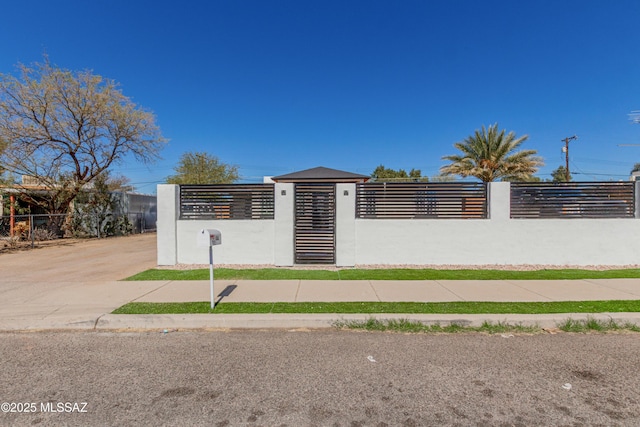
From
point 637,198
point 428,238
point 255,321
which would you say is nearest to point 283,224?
A: point 428,238

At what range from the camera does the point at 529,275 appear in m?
7.94

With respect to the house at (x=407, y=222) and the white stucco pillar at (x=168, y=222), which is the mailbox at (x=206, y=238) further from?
the white stucco pillar at (x=168, y=222)

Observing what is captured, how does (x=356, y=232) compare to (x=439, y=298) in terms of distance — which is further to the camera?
(x=356, y=232)

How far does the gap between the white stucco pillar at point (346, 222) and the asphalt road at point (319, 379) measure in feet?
15.1

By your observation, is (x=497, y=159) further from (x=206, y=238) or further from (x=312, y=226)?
(x=206, y=238)

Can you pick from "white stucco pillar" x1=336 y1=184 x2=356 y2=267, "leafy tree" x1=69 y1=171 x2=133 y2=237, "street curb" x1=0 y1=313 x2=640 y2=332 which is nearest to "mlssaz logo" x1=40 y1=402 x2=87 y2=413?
"street curb" x1=0 y1=313 x2=640 y2=332

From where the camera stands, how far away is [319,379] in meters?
3.33

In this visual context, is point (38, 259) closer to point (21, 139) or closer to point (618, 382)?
point (21, 139)

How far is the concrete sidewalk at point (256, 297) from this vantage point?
486 cm

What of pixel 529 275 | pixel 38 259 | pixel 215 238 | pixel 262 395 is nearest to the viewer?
pixel 262 395

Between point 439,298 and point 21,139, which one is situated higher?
point 21,139

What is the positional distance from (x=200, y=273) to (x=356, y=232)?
4.38 m

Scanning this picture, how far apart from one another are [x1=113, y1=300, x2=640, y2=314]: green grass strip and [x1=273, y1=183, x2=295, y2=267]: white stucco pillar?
3.60 meters

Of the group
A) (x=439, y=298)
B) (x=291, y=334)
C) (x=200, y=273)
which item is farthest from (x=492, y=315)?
(x=200, y=273)
